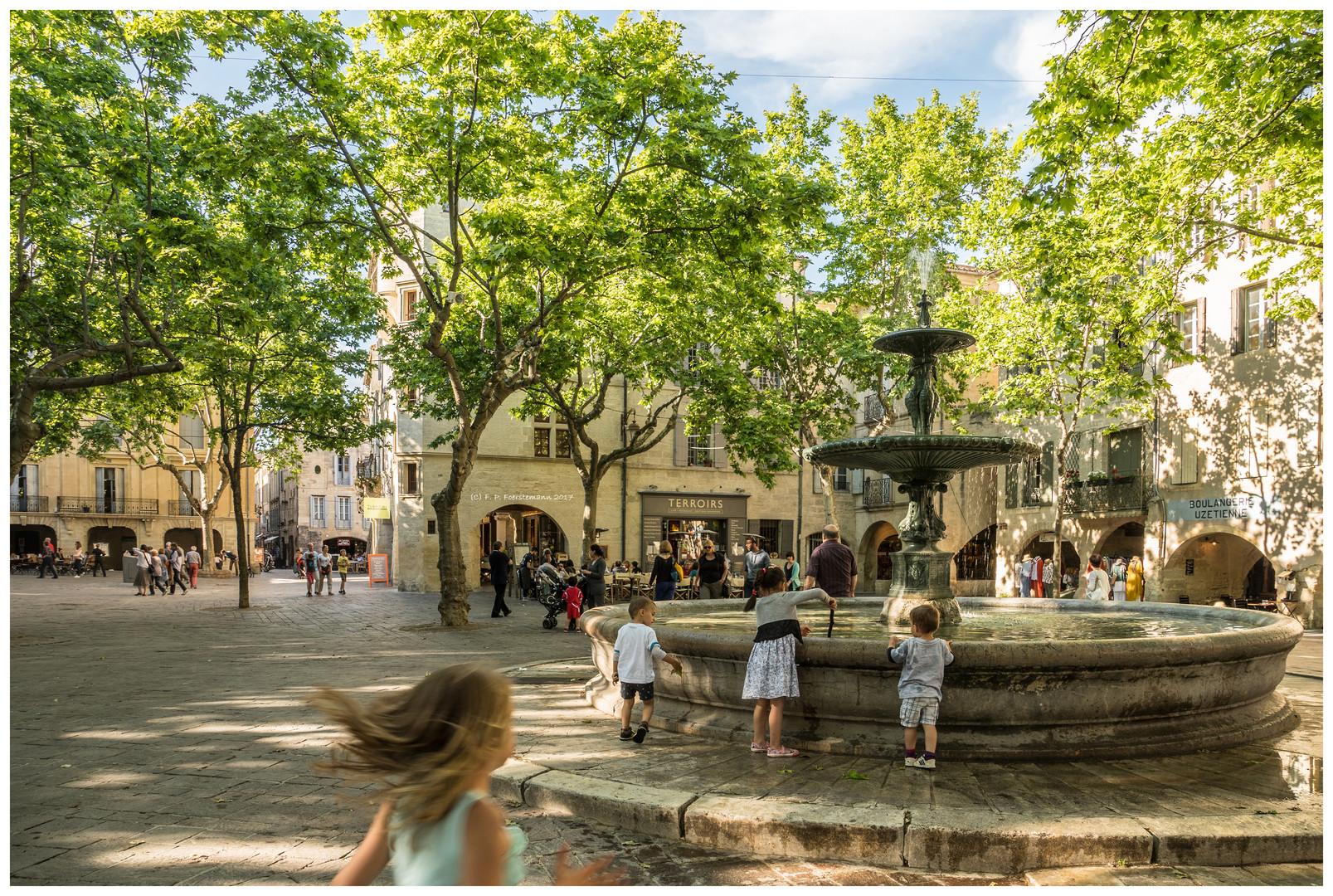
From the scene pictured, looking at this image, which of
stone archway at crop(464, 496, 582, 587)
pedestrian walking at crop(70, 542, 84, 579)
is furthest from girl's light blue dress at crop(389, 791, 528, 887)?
pedestrian walking at crop(70, 542, 84, 579)

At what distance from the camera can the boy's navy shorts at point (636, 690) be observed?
22.6ft

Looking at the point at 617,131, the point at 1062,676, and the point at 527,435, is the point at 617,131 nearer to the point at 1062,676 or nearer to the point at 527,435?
the point at 1062,676

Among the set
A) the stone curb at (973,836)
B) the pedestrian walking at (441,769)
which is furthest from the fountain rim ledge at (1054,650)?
the pedestrian walking at (441,769)

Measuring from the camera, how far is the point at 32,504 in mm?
52188

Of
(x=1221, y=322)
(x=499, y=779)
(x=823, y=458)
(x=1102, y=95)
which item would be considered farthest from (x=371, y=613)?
(x=1221, y=322)

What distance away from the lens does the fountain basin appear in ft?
19.8

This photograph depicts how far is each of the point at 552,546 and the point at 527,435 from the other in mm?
4473

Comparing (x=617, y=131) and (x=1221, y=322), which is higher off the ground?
(x=617, y=131)

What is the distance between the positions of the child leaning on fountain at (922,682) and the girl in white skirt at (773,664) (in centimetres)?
71

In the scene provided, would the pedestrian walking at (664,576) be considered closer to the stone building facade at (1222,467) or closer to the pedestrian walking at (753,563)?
the pedestrian walking at (753,563)

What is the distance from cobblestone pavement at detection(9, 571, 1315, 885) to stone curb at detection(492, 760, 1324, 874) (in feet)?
0.29

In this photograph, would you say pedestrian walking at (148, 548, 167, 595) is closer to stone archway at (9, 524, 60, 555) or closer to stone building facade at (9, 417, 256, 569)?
stone building facade at (9, 417, 256, 569)

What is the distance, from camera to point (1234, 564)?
25734 millimetres

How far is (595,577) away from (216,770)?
12.1 m
